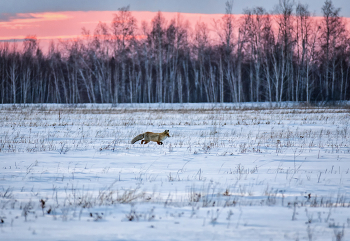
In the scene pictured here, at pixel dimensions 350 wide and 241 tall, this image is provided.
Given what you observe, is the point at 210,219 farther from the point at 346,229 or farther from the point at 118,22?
the point at 118,22

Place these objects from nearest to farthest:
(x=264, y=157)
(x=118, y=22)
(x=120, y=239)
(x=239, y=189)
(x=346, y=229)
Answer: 1. (x=120, y=239)
2. (x=346, y=229)
3. (x=239, y=189)
4. (x=264, y=157)
5. (x=118, y=22)

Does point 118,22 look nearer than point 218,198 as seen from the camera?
No

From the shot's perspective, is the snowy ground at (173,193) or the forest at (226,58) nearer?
the snowy ground at (173,193)

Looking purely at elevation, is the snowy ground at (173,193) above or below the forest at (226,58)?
below

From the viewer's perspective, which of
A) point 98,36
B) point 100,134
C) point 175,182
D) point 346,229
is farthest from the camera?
point 98,36


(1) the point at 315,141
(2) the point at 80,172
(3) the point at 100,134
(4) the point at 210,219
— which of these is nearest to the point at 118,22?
(3) the point at 100,134

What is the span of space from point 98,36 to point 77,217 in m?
48.2

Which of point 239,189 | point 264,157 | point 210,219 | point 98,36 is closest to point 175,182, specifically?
point 239,189

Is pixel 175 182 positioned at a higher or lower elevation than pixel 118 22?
lower

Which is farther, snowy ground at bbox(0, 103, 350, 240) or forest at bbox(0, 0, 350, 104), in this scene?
forest at bbox(0, 0, 350, 104)

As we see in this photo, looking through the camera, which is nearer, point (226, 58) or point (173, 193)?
point (173, 193)

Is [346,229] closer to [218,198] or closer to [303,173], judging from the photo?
[218,198]

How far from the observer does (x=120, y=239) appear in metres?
3.61

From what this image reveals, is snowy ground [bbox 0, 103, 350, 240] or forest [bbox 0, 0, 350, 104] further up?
forest [bbox 0, 0, 350, 104]
